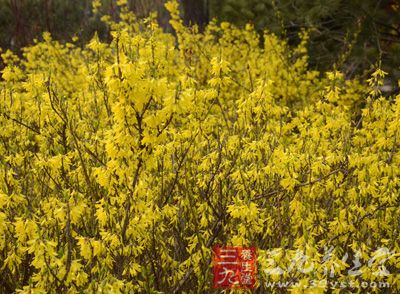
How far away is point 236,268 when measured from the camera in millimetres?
3143

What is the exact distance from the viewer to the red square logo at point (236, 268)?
314cm

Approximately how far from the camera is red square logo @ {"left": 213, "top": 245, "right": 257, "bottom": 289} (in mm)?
3137

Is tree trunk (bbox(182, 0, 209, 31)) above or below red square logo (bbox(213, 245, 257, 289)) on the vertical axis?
above

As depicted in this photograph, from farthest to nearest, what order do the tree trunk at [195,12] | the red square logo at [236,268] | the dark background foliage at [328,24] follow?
the tree trunk at [195,12] → the dark background foliage at [328,24] → the red square logo at [236,268]

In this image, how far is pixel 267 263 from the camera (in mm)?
2844

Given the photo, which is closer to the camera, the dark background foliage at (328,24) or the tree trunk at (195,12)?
the dark background foliage at (328,24)

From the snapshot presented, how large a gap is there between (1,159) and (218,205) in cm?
145

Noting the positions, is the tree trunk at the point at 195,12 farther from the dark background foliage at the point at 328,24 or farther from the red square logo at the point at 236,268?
the red square logo at the point at 236,268

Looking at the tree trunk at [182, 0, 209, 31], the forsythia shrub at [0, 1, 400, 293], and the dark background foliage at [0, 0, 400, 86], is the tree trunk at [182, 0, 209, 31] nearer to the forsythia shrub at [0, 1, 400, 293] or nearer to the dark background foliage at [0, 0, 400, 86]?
the dark background foliage at [0, 0, 400, 86]

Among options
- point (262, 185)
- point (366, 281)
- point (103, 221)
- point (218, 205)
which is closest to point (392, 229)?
point (366, 281)

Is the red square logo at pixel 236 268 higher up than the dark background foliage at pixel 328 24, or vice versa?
the dark background foliage at pixel 328 24

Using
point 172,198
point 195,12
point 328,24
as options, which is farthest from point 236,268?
point 195,12

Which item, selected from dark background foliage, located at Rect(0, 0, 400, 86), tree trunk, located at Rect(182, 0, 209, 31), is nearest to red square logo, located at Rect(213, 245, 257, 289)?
dark background foliage, located at Rect(0, 0, 400, 86)

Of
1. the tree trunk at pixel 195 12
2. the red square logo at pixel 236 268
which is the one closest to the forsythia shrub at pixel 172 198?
the red square logo at pixel 236 268
